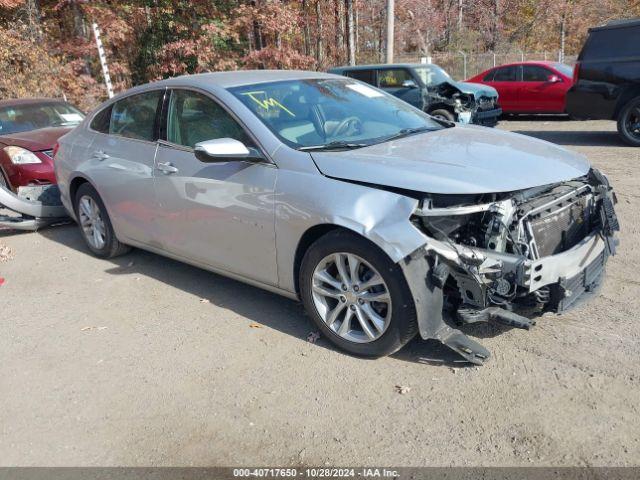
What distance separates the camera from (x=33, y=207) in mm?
6824

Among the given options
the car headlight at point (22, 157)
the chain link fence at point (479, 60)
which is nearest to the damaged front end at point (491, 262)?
the car headlight at point (22, 157)

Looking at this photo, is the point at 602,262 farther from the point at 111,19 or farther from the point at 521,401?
the point at 111,19

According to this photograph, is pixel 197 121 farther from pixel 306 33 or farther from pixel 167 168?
pixel 306 33

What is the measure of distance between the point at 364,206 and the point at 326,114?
4.06 feet

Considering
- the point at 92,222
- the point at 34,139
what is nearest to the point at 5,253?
the point at 92,222

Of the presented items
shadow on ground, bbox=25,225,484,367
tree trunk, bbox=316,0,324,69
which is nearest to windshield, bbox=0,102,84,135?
shadow on ground, bbox=25,225,484,367

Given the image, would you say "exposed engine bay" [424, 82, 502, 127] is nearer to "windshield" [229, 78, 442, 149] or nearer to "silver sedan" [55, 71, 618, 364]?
"silver sedan" [55, 71, 618, 364]

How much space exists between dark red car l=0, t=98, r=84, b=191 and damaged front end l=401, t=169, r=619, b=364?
615cm

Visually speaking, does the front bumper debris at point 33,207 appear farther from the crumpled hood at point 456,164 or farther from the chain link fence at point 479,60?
the chain link fence at point 479,60

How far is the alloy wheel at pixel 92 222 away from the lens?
575 cm

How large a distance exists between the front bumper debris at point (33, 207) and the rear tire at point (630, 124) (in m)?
8.96

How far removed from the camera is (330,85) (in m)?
4.81

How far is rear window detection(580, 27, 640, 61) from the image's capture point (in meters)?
9.62

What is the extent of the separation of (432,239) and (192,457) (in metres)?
1.71
